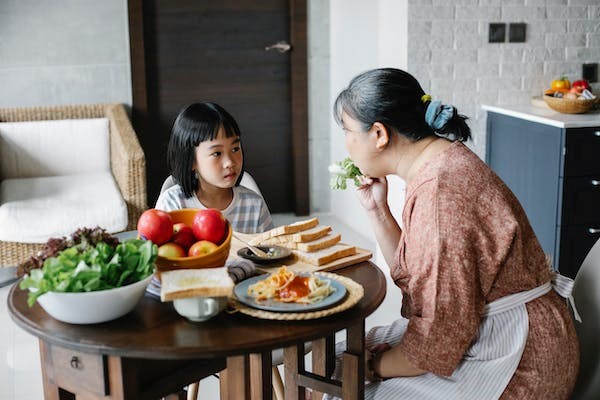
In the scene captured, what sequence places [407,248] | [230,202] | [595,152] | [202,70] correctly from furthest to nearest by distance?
1. [202,70]
2. [595,152]
3. [230,202]
4. [407,248]

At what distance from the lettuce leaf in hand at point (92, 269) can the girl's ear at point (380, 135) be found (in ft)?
1.81

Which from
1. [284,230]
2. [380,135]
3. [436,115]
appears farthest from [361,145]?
[284,230]

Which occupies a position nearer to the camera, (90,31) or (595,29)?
(595,29)

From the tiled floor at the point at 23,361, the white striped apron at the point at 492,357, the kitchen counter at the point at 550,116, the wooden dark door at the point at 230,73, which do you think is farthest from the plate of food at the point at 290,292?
the wooden dark door at the point at 230,73

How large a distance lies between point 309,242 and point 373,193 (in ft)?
0.90

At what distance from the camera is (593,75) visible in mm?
3994

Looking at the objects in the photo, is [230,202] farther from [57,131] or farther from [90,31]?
[90,31]

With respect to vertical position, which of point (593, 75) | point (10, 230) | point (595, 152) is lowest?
point (10, 230)

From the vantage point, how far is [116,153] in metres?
4.23

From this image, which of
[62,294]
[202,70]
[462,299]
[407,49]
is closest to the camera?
[62,294]

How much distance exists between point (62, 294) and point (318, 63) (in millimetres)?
3706

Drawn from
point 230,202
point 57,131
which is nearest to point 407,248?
point 230,202

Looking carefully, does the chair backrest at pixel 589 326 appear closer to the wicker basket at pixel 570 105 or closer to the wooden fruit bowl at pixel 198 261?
the wooden fruit bowl at pixel 198 261

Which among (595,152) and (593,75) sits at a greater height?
(593,75)
